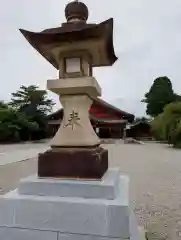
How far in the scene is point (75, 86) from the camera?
7.79 ft

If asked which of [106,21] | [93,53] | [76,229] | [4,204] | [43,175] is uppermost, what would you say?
[106,21]

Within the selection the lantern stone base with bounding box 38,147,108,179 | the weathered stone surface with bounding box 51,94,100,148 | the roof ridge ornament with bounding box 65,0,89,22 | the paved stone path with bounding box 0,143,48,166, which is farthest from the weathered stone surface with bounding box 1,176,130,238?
the paved stone path with bounding box 0,143,48,166

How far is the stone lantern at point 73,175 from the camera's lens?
200 centimetres

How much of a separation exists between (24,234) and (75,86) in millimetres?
1391

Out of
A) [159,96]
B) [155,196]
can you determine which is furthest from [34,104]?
[155,196]

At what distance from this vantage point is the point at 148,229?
336cm

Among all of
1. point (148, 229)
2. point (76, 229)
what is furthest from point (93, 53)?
point (148, 229)

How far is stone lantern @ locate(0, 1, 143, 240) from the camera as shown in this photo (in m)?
2.00

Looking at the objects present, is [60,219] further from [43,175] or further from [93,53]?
[93,53]

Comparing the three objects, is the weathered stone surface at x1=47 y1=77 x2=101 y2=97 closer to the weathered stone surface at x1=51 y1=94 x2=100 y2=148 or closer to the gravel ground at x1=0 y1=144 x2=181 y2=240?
the weathered stone surface at x1=51 y1=94 x2=100 y2=148

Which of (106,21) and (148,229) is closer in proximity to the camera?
(106,21)

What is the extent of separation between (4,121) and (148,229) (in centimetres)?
2215

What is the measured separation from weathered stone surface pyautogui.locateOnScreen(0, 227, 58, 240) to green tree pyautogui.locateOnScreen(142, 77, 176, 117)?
30581 millimetres

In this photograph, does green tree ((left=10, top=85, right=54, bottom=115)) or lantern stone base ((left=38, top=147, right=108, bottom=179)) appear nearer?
lantern stone base ((left=38, top=147, right=108, bottom=179))
